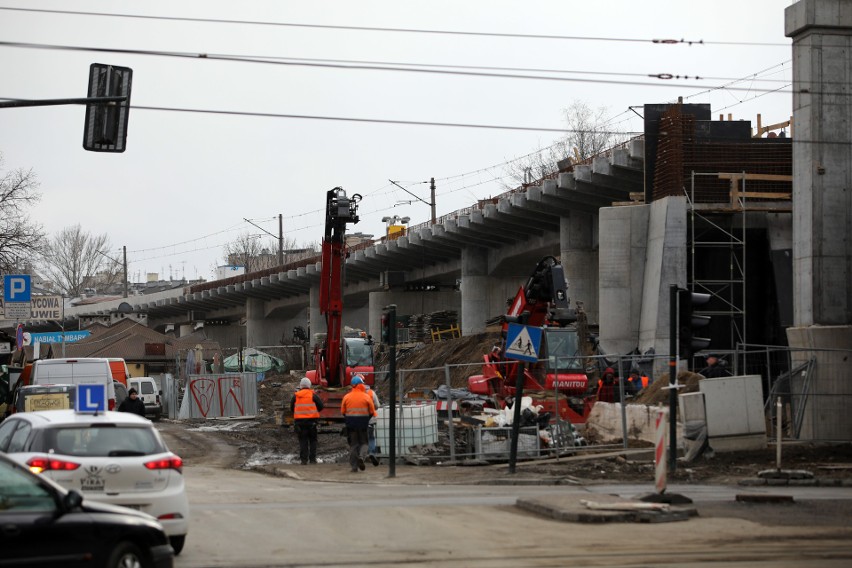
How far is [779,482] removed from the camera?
1978 centimetres

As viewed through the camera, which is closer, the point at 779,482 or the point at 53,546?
the point at 53,546

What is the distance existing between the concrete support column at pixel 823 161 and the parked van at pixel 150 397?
2992 cm

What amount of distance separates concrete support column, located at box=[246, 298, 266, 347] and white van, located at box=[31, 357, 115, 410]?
65.3 m

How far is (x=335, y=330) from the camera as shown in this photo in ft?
122

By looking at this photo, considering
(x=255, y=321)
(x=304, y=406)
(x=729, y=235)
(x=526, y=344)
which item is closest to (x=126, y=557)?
(x=526, y=344)

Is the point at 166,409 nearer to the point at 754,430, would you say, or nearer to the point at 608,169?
the point at 608,169

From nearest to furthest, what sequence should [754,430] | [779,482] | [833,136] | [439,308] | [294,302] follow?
[779,482], [754,430], [833,136], [439,308], [294,302]

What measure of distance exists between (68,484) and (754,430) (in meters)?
14.9

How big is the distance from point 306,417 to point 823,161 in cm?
1336

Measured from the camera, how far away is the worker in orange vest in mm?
23156

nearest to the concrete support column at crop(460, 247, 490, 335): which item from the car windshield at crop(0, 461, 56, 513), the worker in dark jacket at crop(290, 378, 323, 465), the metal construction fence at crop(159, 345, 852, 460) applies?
the metal construction fence at crop(159, 345, 852, 460)

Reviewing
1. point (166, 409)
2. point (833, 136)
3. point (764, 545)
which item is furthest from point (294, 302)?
point (764, 545)

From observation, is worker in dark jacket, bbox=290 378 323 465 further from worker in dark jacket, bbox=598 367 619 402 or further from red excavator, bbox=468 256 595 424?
worker in dark jacket, bbox=598 367 619 402

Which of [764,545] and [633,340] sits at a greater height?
[633,340]
